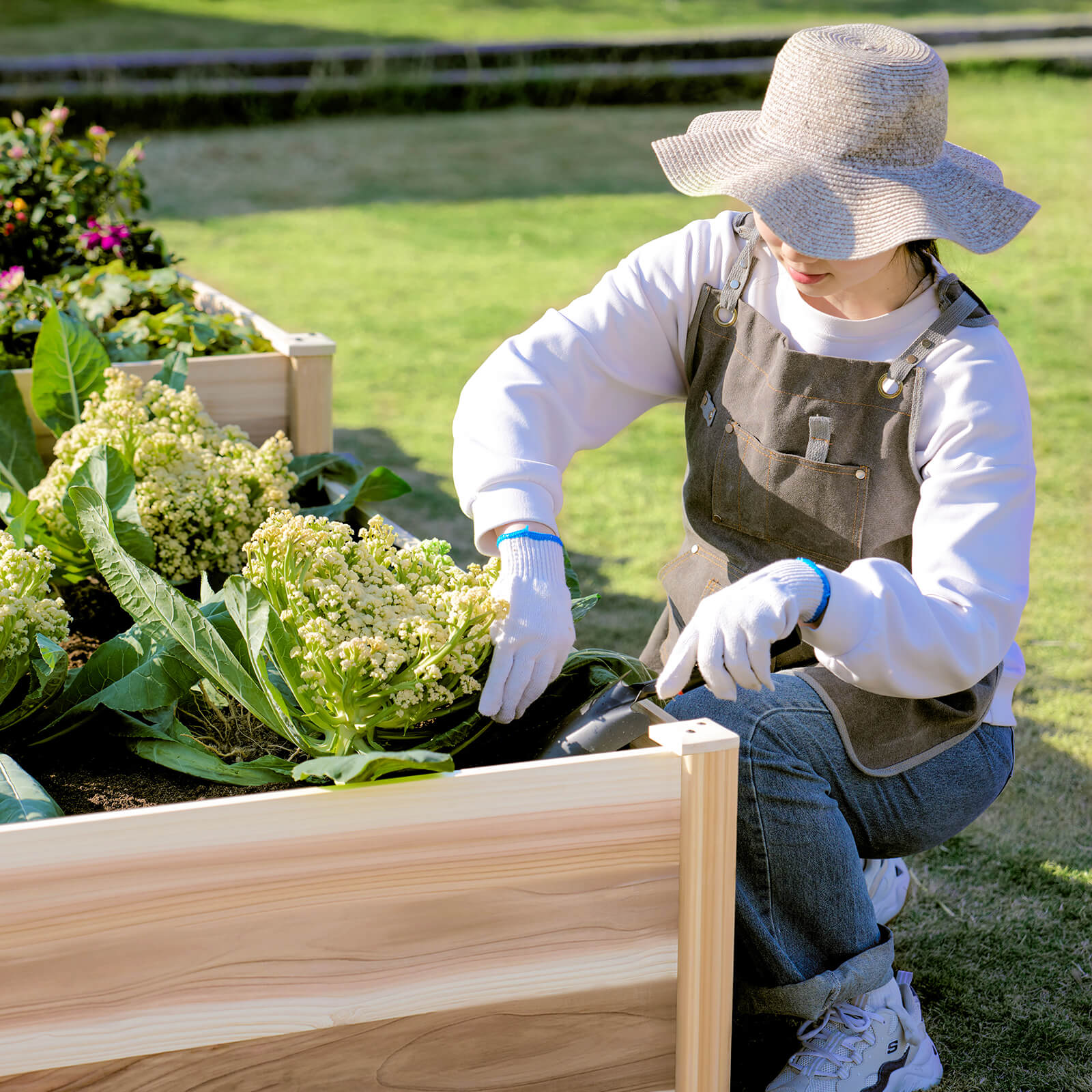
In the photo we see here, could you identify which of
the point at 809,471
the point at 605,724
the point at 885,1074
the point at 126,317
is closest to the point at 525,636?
the point at 605,724

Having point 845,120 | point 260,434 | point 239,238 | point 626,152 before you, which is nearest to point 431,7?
point 626,152

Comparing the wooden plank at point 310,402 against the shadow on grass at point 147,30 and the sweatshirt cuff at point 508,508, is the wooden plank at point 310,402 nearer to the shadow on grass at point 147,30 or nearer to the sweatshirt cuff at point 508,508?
the sweatshirt cuff at point 508,508

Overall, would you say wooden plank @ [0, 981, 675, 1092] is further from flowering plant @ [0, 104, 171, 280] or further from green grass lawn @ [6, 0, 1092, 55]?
green grass lawn @ [6, 0, 1092, 55]

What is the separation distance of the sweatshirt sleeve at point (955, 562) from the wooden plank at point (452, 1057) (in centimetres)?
40

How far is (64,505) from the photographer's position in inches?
71.0

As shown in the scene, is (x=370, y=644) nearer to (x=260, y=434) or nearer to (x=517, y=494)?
(x=517, y=494)

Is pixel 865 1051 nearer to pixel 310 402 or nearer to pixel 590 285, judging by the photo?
pixel 310 402

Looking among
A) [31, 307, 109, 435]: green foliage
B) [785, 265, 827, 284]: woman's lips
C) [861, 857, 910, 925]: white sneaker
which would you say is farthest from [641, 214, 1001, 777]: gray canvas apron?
[31, 307, 109, 435]: green foliage

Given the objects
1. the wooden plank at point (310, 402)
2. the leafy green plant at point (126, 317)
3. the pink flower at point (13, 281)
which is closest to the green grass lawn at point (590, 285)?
the wooden plank at point (310, 402)

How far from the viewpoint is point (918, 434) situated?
157 cm

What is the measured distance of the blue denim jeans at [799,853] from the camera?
150 cm

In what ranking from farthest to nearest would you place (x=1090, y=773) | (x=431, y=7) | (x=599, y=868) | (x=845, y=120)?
(x=431, y=7) → (x=1090, y=773) → (x=845, y=120) → (x=599, y=868)

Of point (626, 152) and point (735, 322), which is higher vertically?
point (735, 322)

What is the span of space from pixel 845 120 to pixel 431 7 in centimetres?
1461
